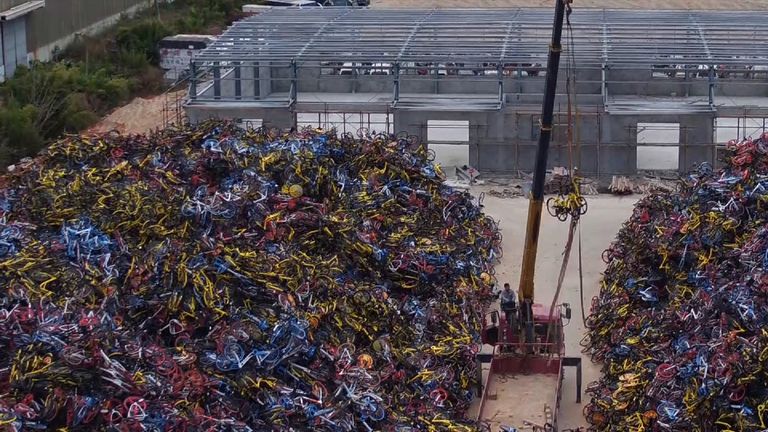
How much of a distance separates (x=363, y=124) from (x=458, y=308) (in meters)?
11.7

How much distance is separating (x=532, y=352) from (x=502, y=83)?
41.7 feet

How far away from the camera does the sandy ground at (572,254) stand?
713 inches

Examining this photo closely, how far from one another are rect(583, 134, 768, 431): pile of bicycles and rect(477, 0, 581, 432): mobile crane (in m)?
0.70

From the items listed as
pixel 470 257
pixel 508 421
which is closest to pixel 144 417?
pixel 508 421

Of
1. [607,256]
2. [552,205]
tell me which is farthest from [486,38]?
[552,205]

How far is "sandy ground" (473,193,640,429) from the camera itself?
713 inches

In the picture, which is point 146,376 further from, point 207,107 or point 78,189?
point 207,107

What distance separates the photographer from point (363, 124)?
29547 millimetres

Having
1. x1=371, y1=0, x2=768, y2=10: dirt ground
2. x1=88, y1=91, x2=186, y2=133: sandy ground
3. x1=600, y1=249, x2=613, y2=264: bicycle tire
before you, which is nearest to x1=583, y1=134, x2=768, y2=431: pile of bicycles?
x1=600, y1=249, x2=613, y2=264: bicycle tire

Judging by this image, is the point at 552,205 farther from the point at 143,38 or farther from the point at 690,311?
the point at 143,38

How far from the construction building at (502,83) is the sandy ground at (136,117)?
6.61 feet

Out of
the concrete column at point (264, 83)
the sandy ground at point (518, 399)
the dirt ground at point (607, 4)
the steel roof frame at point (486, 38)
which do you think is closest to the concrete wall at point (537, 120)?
the steel roof frame at point (486, 38)

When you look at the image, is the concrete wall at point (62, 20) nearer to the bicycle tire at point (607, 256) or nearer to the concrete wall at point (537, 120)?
the concrete wall at point (537, 120)

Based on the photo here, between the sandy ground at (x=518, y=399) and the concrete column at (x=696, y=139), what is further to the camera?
the concrete column at (x=696, y=139)
